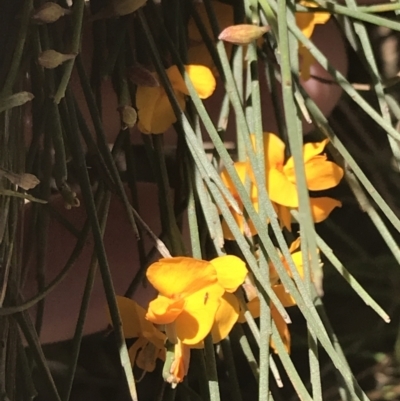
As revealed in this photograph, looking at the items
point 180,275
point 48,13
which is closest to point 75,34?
point 48,13

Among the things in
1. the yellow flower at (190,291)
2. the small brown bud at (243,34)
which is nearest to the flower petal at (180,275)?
the yellow flower at (190,291)

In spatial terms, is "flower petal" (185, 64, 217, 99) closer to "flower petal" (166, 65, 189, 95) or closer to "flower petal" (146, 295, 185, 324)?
"flower petal" (166, 65, 189, 95)

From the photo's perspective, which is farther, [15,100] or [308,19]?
[308,19]

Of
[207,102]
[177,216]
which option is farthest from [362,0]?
[177,216]

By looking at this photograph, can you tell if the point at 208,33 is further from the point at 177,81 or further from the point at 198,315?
the point at 198,315

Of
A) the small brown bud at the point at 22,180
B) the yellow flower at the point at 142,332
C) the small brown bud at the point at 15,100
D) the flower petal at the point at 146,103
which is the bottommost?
the yellow flower at the point at 142,332

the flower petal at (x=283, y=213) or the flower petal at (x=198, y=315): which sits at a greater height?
the flower petal at (x=283, y=213)

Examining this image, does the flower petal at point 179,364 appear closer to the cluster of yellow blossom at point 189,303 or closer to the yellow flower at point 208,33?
the cluster of yellow blossom at point 189,303

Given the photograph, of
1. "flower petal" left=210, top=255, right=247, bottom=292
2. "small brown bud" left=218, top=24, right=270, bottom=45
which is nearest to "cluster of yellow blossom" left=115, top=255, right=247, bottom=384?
"flower petal" left=210, top=255, right=247, bottom=292
